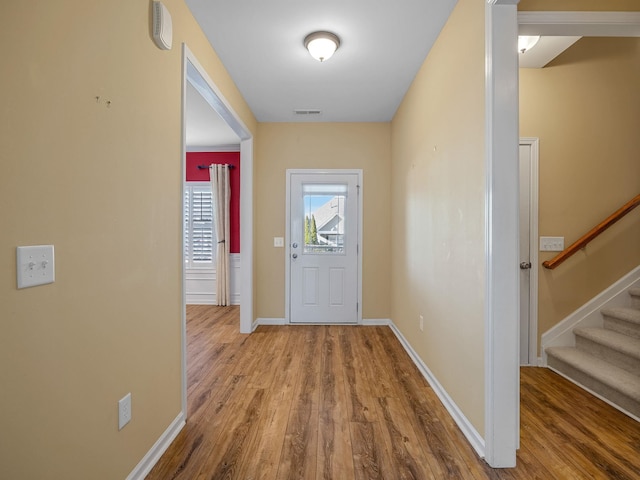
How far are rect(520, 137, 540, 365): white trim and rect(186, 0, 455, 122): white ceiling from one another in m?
1.32

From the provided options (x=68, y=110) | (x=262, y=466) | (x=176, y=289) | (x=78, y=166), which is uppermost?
(x=68, y=110)

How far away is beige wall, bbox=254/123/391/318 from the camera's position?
4.22m

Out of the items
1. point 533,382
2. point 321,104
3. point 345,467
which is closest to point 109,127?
point 345,467

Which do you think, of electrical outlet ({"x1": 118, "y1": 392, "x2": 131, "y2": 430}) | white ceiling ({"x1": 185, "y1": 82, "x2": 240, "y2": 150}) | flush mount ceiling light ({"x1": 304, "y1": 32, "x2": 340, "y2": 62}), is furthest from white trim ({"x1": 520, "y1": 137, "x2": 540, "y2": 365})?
white ceiling ({"x1": 185, "y1": 82, "x2": 240, "y2": 150})

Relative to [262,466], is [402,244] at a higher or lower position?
higher

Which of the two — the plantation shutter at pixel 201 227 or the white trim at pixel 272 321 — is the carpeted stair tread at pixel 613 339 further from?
the plantation shutter at pixel 201 227

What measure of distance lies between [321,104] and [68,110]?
294 centimetres

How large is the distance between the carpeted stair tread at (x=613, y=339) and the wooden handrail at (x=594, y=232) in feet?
1.94

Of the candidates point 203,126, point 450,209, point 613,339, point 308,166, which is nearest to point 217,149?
point 203,126

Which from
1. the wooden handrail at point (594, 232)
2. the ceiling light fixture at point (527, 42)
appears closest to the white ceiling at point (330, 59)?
the ceiling light fixture at point (527, 42)

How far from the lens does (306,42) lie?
2.47m

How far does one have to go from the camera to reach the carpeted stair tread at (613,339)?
2.27 meters

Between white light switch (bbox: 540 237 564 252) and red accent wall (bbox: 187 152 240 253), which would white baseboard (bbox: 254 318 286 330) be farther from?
white light switch (bbox: 540 237 564 252)

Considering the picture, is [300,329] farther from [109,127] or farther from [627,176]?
[627,176]
